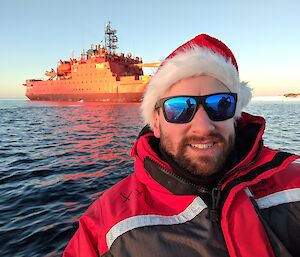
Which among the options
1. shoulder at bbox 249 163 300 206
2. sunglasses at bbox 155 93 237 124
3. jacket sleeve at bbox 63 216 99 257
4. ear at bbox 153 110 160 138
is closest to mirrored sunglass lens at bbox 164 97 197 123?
sunglasses at bbox 155 93 237 124

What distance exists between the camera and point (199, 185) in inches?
69.1

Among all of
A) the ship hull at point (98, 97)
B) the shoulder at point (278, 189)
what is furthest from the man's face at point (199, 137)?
the ship hull at point (98, 97)

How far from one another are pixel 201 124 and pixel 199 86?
284mm

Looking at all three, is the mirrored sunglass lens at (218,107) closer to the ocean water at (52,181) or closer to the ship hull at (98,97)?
the ocean water at (52,181)

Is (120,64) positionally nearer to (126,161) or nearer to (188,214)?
(126,161)

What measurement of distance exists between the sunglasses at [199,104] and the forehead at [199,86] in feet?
0.17

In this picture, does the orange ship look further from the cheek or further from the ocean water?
the cheek

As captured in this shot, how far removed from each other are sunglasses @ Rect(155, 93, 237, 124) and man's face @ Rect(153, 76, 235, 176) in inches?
1.2

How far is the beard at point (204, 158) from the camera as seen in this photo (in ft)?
5.72

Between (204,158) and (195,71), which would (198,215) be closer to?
(204,158)

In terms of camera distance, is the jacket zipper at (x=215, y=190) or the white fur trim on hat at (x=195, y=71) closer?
the jacket zipper at (x=215, y=190)

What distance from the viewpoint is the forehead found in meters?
1.86

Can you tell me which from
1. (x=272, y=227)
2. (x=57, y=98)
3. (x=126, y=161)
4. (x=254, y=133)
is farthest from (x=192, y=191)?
(x=57, y=98)

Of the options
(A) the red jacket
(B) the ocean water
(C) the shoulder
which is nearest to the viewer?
(A) the red jacket
